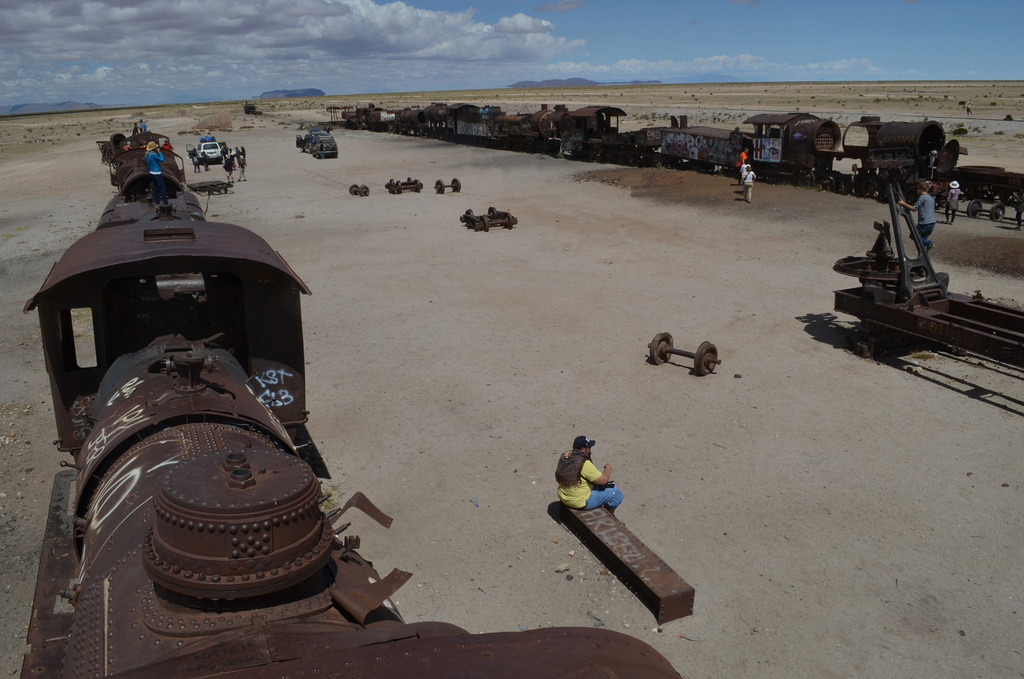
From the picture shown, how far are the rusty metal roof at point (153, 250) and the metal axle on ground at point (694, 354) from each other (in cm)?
623

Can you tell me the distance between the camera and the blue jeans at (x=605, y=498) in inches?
287

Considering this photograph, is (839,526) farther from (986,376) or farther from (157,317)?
(157,317)

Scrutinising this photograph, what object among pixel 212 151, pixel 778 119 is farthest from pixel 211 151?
pixel 778 119

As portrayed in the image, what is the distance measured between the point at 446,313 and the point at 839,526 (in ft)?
28.1

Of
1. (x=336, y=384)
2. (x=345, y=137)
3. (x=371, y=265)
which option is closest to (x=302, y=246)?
(x=371, y=265)

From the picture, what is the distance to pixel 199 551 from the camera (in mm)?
2902

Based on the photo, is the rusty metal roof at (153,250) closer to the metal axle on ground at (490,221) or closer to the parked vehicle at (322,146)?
the metal axle on ground at (490,221)

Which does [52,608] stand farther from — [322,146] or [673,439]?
[322,146]

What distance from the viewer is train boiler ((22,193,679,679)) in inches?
105

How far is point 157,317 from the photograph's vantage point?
7207mm

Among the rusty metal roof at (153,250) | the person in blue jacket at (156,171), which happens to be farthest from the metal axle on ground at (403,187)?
the rusty metal roof at (153,250)

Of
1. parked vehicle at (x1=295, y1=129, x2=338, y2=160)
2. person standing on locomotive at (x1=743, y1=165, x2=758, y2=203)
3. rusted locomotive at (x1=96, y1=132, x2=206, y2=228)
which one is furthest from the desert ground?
parked vehicle at (x1=295, y1=129, x2=338, y2=160)

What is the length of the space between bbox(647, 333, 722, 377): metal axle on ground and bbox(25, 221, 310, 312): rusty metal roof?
20.4 feet

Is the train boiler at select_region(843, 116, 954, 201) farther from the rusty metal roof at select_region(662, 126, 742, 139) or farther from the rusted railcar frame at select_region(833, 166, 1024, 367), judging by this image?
the rusty metal roof at select_region(662, 126, 742, 139)
